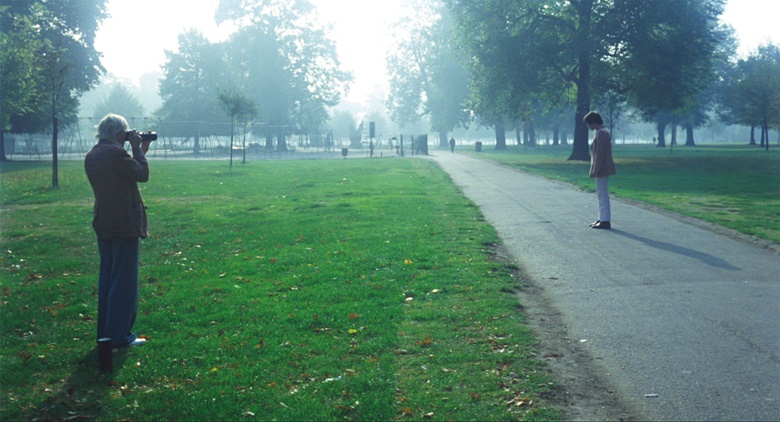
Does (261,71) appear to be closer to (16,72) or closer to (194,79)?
(194,79)

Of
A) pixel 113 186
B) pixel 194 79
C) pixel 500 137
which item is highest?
pixel 194 79

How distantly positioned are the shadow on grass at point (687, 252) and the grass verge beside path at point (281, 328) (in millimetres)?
2450

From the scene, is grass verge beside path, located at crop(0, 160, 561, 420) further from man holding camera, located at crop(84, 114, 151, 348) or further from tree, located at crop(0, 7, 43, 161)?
tree, located at crop(0, 7, 43, 161)

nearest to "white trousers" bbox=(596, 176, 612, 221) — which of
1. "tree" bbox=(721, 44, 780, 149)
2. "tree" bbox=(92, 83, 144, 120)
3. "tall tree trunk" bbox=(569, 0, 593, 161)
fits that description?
"tall tree trunk" bbox=(569, 0, 593, 161)

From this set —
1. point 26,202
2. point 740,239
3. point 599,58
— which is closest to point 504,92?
point 599,58

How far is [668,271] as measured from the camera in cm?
904

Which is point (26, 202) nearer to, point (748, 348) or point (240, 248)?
point (240, 248)

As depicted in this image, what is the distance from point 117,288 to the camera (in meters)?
5.94

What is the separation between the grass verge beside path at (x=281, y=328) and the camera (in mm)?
4723

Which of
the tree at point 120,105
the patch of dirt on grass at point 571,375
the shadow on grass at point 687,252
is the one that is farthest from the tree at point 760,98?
the tree at point 120,105

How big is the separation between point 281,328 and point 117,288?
147 cm

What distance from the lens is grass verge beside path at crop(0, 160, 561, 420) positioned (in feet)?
15.5

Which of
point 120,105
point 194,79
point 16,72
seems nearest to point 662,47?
point 16,72

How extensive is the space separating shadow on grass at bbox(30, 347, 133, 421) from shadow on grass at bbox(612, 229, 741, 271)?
295 inches
